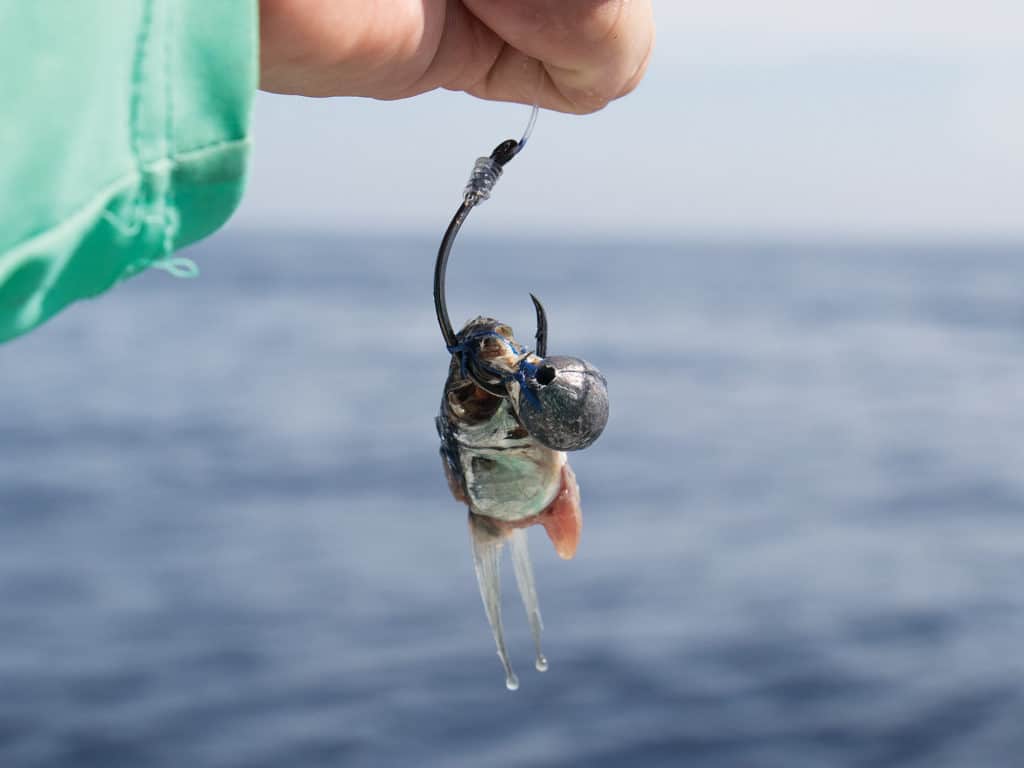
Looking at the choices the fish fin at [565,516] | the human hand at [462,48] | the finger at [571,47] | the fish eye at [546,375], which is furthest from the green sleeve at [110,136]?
the fish fin at [565,516]

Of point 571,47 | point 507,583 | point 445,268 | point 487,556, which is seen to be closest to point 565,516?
point 487,556

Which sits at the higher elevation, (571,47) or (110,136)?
(571,47)

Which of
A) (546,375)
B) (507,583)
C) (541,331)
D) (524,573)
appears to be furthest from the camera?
(507,583)

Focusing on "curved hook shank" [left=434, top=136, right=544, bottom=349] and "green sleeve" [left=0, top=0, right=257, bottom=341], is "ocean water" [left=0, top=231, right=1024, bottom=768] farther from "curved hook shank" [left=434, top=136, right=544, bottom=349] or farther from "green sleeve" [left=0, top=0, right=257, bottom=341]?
"green sleeve" [left=0, top=0, right=257, bottom=341]

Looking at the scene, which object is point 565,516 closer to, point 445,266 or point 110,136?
point 445,266

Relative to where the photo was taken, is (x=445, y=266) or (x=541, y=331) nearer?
(x=445, y=266)

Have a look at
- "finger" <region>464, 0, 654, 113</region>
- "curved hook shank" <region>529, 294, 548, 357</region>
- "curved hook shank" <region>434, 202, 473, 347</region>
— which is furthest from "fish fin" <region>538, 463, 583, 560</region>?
"finger" <region>464, 0, 654, 113</region>
